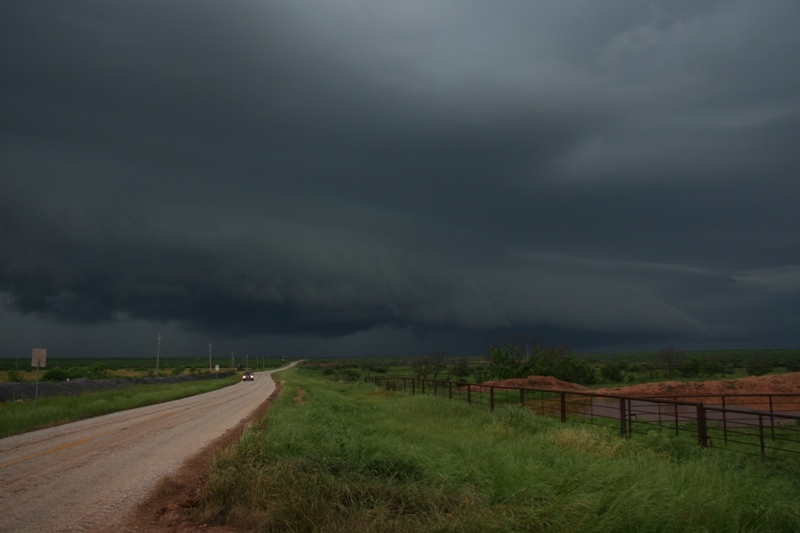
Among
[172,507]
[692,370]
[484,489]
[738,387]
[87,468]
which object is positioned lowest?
[692,370]

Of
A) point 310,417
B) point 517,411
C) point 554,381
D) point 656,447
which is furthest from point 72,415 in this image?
point 554,381

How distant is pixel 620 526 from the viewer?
224 inches

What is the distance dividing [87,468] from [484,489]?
8935mm

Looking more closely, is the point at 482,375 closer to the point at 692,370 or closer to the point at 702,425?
the point at 692,370

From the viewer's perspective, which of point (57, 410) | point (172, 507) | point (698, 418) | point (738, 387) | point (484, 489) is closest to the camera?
point (484, 489)

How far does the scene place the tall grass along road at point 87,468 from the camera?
7719 millimetres

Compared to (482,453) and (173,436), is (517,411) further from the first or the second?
(173,436)

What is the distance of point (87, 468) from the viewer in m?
11.5

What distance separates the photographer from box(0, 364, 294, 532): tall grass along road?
7719 millimetres

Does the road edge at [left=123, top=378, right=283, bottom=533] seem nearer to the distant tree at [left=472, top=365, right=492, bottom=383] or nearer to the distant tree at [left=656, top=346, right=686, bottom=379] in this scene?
the distant tree at [left=472, top=365, right=492, bottom=383]

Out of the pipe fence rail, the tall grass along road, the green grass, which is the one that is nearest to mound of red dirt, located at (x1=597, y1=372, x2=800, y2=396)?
the pipe fence rail

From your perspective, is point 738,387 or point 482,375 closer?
point 738,387

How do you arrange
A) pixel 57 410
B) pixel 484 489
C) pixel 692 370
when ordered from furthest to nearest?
pixel 692 370 < pixel 57 410 < pixel 484 489

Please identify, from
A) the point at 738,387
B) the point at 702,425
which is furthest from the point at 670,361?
the point at 702,425
